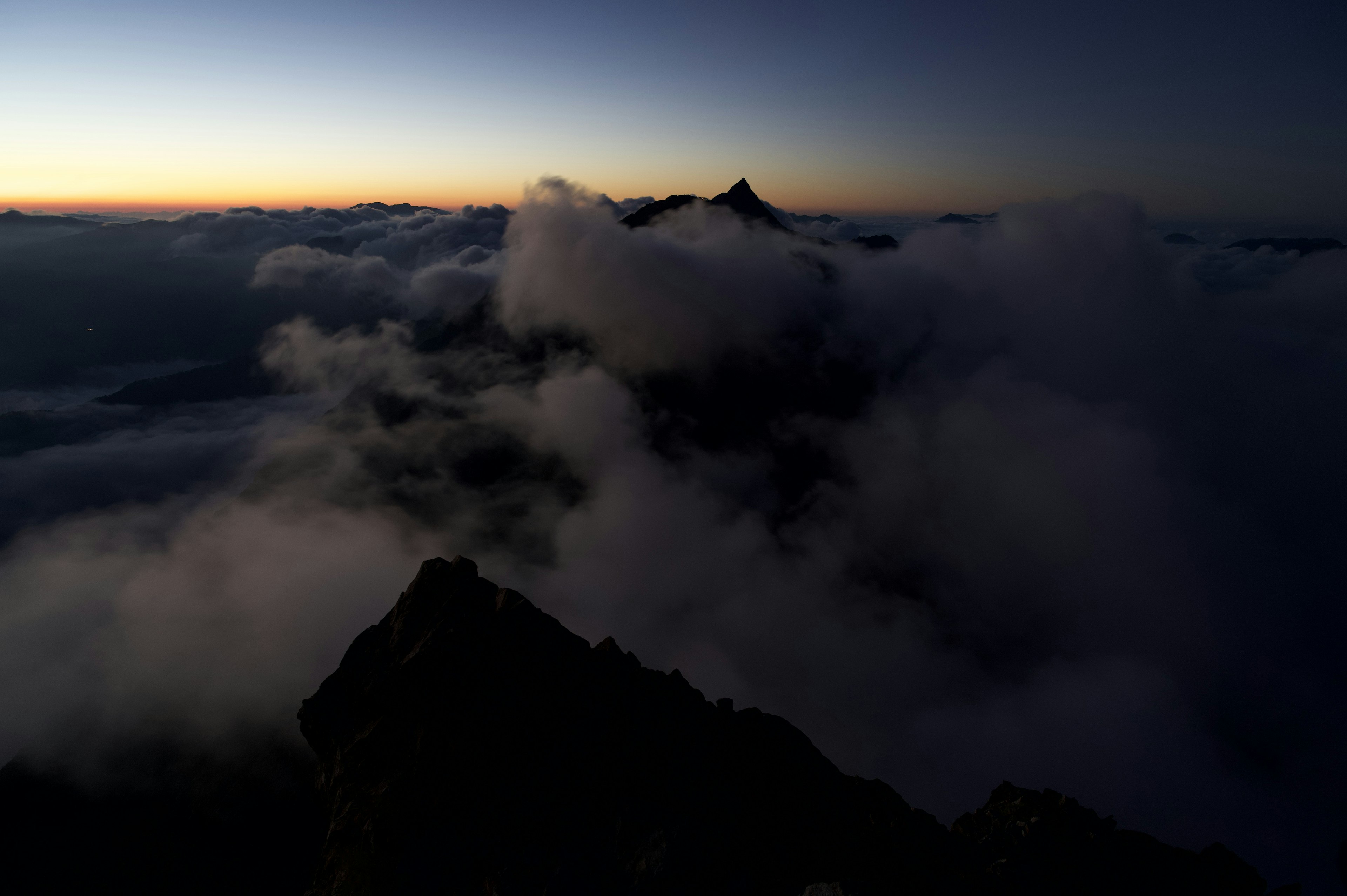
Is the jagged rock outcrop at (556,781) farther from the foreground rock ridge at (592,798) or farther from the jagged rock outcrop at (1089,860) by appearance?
the jagged rock outcrop at (1089,860)

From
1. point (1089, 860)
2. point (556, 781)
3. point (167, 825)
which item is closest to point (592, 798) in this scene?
point (556, 781)

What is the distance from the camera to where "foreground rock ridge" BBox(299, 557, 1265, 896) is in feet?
97.5

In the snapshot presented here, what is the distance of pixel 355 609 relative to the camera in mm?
185875

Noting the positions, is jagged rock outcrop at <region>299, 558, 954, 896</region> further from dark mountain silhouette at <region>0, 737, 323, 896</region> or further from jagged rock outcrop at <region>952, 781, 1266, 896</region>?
dark mountain silhouette at <region>0, 737, 323, 896</region>

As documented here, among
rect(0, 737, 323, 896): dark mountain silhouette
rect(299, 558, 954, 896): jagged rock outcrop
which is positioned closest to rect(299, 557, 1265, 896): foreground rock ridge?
rect(299, 558, 954, 896): jagged rock outcrop

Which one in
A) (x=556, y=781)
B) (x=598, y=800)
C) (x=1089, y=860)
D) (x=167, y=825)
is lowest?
(x=167, y=825)

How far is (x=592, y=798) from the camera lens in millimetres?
31703

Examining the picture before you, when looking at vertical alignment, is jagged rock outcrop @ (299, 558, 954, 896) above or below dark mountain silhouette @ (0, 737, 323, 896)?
above

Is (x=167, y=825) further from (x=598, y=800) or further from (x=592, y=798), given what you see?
(x=598, y=800)

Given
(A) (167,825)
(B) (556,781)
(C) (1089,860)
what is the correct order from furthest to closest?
(A) (167,825) < (C) (1089,860) < (B) (556,781)

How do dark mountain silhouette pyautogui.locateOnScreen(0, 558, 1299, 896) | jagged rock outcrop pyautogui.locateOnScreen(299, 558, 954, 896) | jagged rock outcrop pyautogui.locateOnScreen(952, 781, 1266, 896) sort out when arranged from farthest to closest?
jagged rock outcrop pyautogui.locateOnScreen(952, 781, 1266, 896) → dark mountain silhouette pyautogui.locateOnScreen(0, 558, 1299, 896) → jagged rock outcrop pyautogui.locateOnScreen(299, 558, 954, 896)

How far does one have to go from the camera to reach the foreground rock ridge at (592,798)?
97.5 ft

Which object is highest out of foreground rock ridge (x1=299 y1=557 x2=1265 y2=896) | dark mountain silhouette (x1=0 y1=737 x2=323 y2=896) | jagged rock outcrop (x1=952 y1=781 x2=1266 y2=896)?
foreground rock ridge (x1=299 y1=557 x2=1265 y2=896)

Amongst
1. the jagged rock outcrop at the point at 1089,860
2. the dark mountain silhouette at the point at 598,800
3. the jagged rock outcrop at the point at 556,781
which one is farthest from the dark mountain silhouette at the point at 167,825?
the jagged rock outcrop at the point at 1089,860
